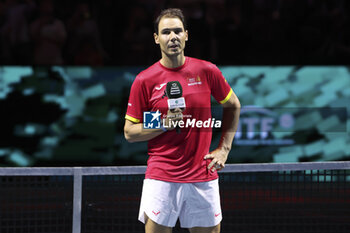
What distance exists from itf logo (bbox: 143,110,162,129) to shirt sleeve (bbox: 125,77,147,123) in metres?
0.06

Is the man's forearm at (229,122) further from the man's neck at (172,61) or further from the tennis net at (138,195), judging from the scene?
the man's neck at (172,61)

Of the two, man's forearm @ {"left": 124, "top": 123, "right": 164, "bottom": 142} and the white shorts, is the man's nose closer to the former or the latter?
man's forearm @ {"left": 124, "top": 123, "right": 164, "bottom": 142}

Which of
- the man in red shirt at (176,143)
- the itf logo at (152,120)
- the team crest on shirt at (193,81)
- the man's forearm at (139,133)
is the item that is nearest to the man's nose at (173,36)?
the man in red shirt at (176,143)

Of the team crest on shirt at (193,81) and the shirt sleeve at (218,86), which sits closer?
the team crest on shirt at (193,81)

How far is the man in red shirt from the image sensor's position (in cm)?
365

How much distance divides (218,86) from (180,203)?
80cm

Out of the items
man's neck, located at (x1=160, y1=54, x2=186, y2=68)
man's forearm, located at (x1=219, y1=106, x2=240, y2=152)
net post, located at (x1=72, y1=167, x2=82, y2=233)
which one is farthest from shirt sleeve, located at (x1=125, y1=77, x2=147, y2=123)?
net post, located at (x1=72, y1=167, x2=82, y2=233)

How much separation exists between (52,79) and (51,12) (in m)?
1.29

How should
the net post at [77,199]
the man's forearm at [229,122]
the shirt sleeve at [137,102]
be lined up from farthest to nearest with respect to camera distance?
the net post at [77,199] < the man's forearm at [229,122] < the shirt sleeve at [137,102]

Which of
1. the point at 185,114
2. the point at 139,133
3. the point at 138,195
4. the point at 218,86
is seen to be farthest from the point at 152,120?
the point at 138,195

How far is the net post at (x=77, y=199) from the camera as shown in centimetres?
419

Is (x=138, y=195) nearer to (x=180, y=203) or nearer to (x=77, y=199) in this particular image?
(x=77, y=199)

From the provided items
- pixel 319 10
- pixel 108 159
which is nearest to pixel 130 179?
pixel 108 159

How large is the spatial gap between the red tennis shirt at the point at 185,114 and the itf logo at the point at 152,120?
4cm
